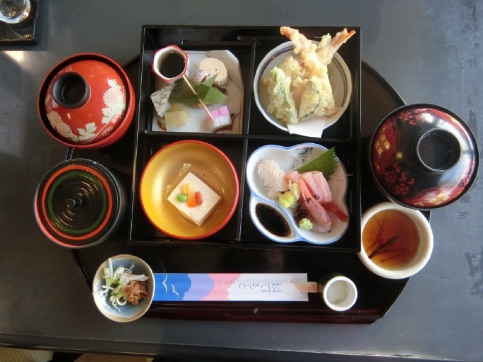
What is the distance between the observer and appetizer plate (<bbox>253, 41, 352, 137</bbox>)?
4.49 feet

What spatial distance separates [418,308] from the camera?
141 cm

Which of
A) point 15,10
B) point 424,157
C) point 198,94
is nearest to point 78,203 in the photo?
point 198,94

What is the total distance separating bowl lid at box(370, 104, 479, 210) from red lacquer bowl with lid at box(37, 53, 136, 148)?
87 cm

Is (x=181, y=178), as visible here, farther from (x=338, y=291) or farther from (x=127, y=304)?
(x=338, y=291)

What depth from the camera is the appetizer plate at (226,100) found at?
1.46m

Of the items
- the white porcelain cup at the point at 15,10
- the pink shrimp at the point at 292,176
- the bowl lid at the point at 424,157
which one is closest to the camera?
the bowl lid at the point at 424,157

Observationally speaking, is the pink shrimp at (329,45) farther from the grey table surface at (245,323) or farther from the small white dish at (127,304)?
the small white dish at (127,304)

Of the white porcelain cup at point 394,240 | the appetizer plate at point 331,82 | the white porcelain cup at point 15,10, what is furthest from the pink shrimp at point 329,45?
the white porcelain cup at point 15,10

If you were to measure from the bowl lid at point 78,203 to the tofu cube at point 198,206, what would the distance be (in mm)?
216

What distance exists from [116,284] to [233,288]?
1.31 ft

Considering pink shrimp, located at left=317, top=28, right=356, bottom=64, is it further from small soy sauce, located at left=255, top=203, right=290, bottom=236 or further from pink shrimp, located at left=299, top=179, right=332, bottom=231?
small soy sauce, located at left=255, top=203, right=290, bottom=236

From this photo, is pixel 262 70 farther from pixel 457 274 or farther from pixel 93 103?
pixel 457 274

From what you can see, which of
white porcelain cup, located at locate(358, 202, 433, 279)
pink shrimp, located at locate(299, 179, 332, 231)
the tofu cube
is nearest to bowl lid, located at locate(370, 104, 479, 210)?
white porcelain cup, located at locate(358, 202, 433, 279)

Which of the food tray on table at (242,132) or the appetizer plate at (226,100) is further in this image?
the appetizer plate at (226,100)
